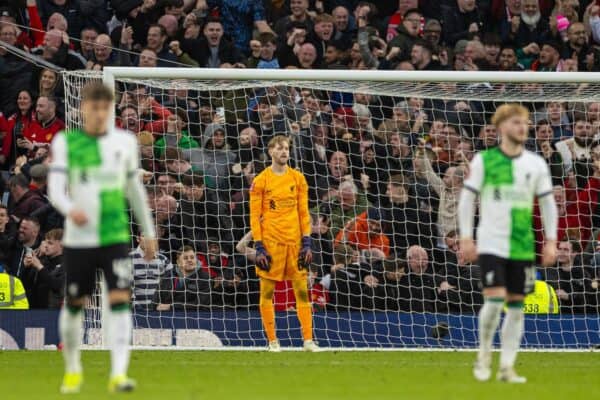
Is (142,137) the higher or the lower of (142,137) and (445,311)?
the higher

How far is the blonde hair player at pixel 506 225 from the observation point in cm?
1078

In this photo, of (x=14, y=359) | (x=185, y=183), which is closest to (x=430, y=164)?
(x=185, y=183)

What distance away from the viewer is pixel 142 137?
57.4 ft

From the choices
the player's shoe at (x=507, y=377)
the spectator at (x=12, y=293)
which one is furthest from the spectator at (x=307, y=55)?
the player's shoe at (x=507, y=377)

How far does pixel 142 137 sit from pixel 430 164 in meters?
3.70

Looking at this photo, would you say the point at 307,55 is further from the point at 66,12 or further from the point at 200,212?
the point at 66,12

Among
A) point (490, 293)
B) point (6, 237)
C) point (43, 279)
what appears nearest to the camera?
point (490, 293)

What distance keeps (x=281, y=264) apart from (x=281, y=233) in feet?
1.15

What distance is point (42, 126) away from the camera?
18.4 meters

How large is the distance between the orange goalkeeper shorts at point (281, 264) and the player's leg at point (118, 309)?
5.35 m

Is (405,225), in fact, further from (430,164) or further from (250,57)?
(250,57)

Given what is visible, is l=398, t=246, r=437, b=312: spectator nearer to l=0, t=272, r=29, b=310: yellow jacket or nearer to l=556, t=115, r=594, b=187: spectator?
l=556, t=115, r=594, b=187: spectator

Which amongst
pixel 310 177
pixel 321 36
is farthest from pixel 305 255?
pixel 321 36

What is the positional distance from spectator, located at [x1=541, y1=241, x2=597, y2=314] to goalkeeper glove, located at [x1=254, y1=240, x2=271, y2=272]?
13.0 ft
